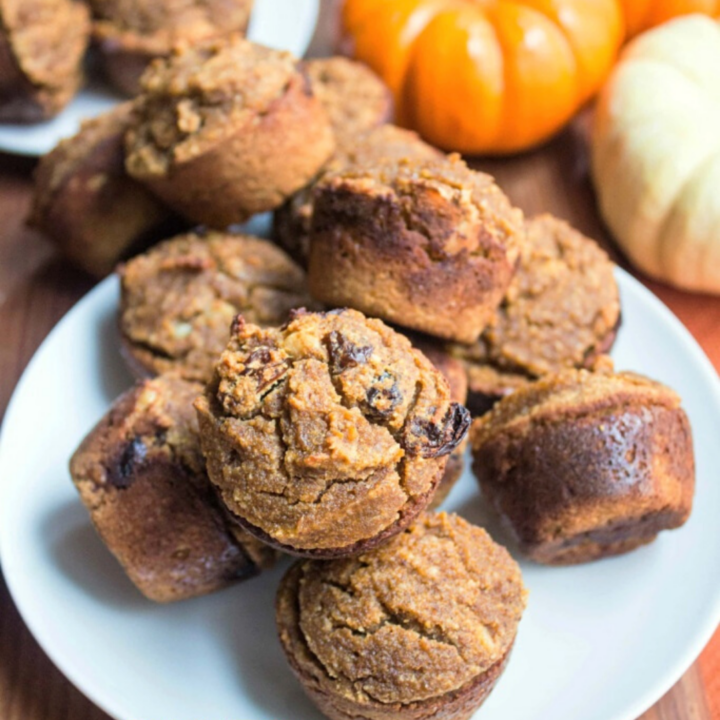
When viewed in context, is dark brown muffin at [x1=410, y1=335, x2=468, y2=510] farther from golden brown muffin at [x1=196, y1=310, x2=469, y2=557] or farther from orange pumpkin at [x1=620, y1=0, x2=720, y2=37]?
orange pumpkin at [x1=620, y1=0, x2=720, y2=37]

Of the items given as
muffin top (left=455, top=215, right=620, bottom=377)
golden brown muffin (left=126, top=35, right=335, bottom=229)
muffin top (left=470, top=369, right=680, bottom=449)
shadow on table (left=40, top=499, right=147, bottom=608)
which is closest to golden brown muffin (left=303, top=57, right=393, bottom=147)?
golden brown muffin (left=126, top=35, right=335, bottom=229)

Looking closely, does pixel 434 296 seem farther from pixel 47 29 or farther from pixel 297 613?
pixel 47 29

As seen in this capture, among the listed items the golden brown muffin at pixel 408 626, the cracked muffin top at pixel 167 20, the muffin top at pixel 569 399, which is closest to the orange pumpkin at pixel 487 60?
the cracked muffin top at pixel 167 20

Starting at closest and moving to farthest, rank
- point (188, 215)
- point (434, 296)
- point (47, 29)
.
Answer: point (434, 296) < point (188, 215) < point (47, 29)

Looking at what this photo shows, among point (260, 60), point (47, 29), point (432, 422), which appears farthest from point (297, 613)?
point (47, 29)

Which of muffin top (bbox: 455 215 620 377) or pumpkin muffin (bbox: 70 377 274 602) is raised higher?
muffin top (bbox: 455 215 620 377)
